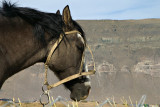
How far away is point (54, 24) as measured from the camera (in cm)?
312

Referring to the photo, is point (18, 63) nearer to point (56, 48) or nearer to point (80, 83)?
point (56, 48)

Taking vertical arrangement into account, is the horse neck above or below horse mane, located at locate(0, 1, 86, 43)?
below

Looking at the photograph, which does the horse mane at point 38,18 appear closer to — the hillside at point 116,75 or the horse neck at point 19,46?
the horse neck at point 19,46

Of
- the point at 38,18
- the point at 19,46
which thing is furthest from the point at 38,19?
the point at 19,46

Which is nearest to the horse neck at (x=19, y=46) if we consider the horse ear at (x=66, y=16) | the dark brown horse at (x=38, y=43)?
the dark brown horse at (x=38, y=43)

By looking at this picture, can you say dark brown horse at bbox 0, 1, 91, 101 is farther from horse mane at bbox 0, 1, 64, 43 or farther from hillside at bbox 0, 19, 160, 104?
hillside at bbox 0, 19, 160, 104

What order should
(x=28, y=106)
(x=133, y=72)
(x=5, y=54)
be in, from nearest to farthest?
1. (x=5, y=54)
2. (x=28, y=106)
3. (x=133, y=72)

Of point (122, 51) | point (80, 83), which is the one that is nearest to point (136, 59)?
point (122, 51)

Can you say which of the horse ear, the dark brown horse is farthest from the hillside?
the horse ear

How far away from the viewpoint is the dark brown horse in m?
2.80

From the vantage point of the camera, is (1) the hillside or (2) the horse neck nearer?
(2) the horse neck

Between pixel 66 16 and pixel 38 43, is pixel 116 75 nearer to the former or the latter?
pixel 66 16

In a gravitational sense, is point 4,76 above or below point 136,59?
above

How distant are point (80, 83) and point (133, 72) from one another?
60003 mm
